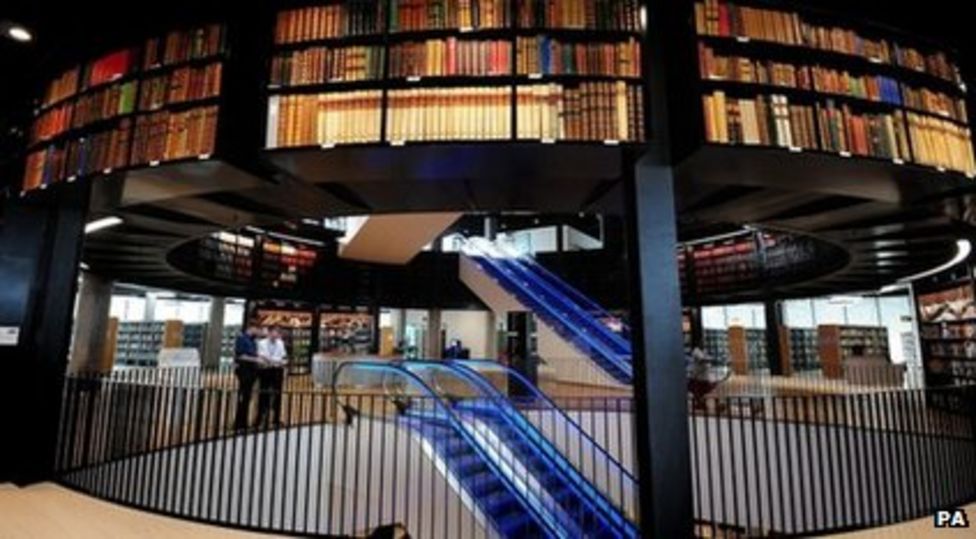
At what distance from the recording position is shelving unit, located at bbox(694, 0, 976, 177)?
10.6ft

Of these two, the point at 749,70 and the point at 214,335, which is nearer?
the point at 749,70

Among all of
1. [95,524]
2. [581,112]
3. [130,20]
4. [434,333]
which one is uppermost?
[130,20]

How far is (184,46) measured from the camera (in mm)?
3625

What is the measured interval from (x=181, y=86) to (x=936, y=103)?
529 centimetres

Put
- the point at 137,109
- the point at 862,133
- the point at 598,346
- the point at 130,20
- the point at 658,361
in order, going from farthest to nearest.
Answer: the point at 598,346 < the point at 130,20 < the point at 137,109 < the point at 862,133 < the point at 658,361

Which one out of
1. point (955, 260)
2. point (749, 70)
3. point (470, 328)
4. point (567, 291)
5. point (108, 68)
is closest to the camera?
point (749, 70)

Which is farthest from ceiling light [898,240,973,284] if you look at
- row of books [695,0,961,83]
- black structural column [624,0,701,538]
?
black structural column [624,0,701,538]

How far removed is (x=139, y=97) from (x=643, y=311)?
3.74 metres

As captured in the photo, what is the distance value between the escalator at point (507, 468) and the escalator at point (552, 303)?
7.20 ft

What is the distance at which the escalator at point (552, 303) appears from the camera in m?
8.64

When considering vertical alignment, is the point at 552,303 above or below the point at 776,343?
above

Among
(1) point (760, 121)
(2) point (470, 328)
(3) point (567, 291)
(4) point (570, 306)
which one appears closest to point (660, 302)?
(1) point (760, 121)

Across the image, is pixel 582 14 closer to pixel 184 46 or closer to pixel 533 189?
pixel 533 189

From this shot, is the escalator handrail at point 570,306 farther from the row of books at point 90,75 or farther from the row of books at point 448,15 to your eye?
the row of books at point 90,75
